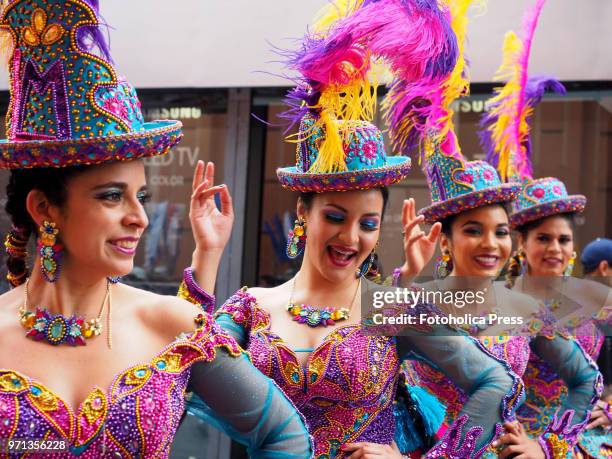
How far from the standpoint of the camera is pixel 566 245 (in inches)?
178

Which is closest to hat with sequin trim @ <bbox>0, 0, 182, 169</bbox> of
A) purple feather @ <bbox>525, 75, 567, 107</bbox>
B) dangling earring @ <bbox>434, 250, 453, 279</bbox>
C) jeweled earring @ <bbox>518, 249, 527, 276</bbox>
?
dangling earring @ <bbox>434, 250, 453, 279</bbox>

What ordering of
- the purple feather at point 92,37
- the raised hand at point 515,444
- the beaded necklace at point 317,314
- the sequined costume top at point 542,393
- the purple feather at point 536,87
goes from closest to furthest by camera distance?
the purple feather at point 92,37 → the beaded necklace at point 317,314 → the raised hand at point 515,444 → the sequined costume top at point 542,393 → the purple feather at point 536,87

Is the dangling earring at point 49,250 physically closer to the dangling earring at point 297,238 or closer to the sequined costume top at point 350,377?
the sequined costume top at point 350,377

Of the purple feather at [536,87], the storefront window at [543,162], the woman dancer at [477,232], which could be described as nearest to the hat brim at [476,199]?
the woman dancer at [477,232]

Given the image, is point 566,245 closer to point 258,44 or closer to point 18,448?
point 258,44

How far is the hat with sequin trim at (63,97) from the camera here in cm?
202

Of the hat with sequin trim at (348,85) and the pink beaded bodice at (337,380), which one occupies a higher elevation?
the hat with sequin trim at (348,85)

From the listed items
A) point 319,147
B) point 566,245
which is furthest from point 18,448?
point 566,245

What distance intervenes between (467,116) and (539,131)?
50 centimetres

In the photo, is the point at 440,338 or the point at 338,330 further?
the point at 440,338

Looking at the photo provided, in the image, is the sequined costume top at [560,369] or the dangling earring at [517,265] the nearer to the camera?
the sequined costume top at [560,369]

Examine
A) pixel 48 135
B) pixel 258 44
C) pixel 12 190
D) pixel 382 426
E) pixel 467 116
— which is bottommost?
pixel 382 426

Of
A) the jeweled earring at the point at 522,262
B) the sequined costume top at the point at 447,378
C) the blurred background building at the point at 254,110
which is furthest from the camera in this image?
the blurred background building at the point at 254,110

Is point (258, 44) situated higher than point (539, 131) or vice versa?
point (258, 44)
